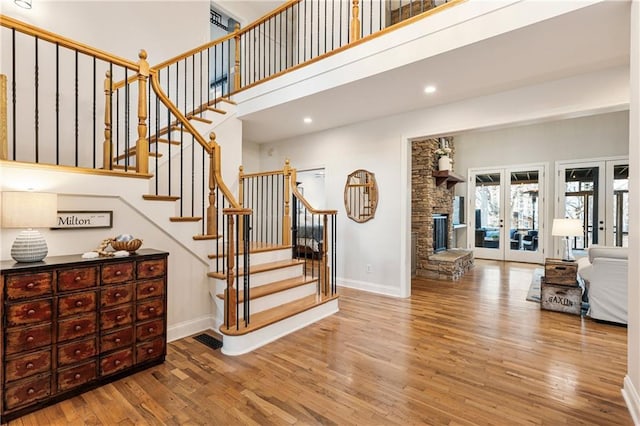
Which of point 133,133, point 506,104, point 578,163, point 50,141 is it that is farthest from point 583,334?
point 50,141

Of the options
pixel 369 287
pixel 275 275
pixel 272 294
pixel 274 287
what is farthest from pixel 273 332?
pixel 369 287

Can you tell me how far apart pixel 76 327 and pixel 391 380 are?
2.23 metres

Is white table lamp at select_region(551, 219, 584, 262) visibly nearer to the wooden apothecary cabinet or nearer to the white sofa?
the white sofa

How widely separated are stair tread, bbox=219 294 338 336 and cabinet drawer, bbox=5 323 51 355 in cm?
121

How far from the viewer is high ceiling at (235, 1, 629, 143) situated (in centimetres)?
238

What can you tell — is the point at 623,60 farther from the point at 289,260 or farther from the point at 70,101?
the point at 70,101

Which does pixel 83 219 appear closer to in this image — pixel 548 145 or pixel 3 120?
pixel 3 120

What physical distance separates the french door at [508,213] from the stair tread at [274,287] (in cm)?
628

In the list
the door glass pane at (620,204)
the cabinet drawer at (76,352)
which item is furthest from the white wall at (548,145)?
the cabinet drawer at (76,352)

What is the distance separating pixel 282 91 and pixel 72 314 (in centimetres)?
331

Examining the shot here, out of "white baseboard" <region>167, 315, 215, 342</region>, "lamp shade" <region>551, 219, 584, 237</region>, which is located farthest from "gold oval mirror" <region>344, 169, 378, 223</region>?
"white baseboard" <region>167, 315, 215, 342</region>

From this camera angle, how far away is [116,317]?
7.21 ft

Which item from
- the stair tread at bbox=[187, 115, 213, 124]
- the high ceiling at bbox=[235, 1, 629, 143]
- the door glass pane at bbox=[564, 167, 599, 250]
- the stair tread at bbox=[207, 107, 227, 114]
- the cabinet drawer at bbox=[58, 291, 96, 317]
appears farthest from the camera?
the door glass pane at bbox=[564, 167, 599, 250]

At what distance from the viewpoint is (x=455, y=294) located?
181 inches
